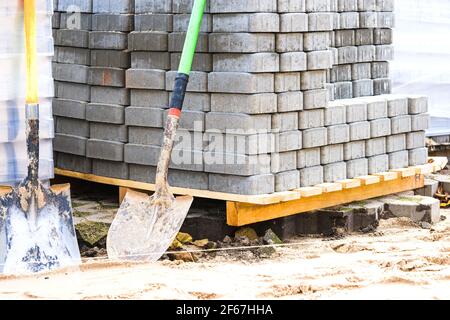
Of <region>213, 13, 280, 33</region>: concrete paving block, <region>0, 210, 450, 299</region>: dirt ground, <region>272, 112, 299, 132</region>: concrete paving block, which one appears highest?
<region>213, 13, 280, 33</region>: concrete paving block

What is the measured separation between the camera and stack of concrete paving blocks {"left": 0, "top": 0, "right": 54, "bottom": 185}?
754 centimetres

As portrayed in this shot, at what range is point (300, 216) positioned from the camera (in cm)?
859

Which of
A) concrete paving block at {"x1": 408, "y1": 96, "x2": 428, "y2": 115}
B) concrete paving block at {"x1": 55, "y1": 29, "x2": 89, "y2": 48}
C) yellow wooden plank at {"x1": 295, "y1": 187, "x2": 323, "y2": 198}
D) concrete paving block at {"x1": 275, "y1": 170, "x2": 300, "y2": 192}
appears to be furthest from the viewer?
concrete paving block at {"x1": 408, "y1": 96, "x2": 428, "y2": 115}

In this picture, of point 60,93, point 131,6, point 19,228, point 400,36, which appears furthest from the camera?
point 400,36

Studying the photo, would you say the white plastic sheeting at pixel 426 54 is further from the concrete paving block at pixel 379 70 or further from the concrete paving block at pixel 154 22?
the concrete paving block at pixel 154 22

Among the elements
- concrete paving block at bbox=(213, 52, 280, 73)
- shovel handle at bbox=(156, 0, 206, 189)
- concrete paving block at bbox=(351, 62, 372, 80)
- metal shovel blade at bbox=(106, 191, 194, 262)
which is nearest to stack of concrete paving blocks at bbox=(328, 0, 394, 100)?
concrete paving block at bbox=(351, 62, 372, 80)

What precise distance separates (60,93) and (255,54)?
6.68ft

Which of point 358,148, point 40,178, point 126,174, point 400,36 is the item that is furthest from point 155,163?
point 400,36

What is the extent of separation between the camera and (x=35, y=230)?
7.34 m

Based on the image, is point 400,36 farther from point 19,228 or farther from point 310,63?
point 19,228

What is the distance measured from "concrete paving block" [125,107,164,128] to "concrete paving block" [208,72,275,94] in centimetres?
50

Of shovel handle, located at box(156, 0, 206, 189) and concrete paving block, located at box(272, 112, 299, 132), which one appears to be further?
concrete paving block, located at box(272, 112, 299, 132)

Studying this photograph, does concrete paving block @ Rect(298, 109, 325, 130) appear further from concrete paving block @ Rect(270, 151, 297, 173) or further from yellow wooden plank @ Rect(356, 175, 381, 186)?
yellow wooden plank @ Rect(356, 175, 381, 186)

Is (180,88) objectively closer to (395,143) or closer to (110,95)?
(110,95)
